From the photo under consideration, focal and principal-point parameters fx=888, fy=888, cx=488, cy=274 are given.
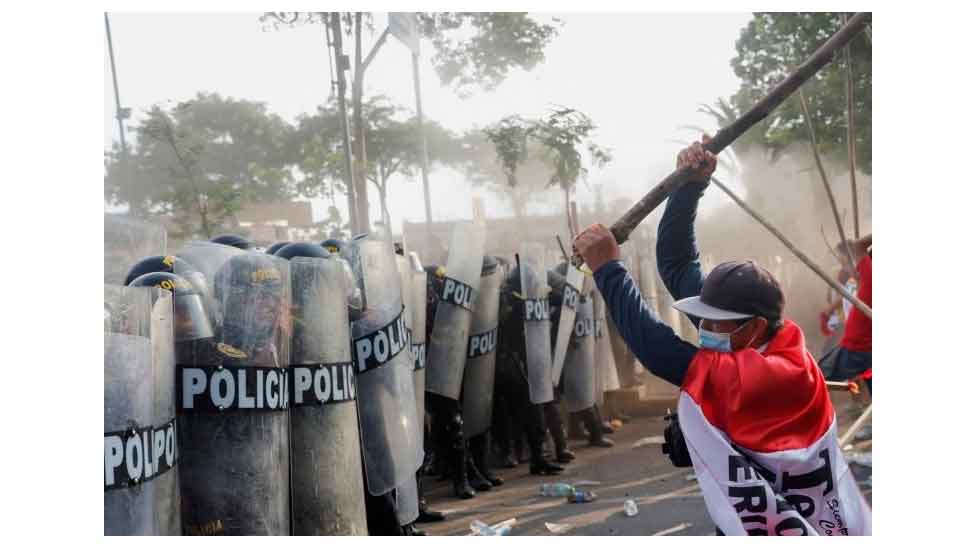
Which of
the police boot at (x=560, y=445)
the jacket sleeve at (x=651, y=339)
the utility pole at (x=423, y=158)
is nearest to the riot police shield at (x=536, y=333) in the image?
the police boot at (x=560, y=445)

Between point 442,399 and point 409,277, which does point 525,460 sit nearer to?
point 442,399

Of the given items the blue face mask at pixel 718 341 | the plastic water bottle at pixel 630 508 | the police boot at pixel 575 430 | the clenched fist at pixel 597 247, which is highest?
the clenched fist at pixel 597 247

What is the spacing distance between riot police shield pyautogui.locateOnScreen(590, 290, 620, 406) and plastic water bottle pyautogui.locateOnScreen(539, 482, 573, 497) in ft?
6.75

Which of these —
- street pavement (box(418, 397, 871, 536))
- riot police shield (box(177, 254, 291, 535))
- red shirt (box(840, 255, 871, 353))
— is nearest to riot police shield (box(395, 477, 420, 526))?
riot police shield (box(177, 254, 291, 535))

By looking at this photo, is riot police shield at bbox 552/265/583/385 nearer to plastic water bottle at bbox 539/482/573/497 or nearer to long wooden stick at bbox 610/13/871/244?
plastic water bottle at bbox 539/482/573/497

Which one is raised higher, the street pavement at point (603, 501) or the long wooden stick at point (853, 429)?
the long wooden stick at point (853, 429)

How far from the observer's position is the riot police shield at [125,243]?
384 centimetres

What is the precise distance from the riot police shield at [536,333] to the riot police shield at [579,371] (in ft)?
2.58

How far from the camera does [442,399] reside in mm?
6016

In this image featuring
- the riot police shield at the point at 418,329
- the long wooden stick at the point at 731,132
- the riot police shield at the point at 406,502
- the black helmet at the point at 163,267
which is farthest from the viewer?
the riot police shield at the point at 418,329

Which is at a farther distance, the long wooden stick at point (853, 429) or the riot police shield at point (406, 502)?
the riot police shield at point (406, 502)

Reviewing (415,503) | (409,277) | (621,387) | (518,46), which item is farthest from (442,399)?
(518,46)

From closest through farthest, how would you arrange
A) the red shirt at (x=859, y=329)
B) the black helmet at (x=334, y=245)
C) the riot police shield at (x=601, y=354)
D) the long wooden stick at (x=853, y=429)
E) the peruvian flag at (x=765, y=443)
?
the peruvian flag at (x=765, y=443), the long wooden stick at (x=853, y=429), the black helmet at (x=334, y=245), the red shirt at (x=859, y=329), the riot police shield at (x=601, y=354)

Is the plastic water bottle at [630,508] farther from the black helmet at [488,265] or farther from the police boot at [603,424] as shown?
the police boot at [603,424]
